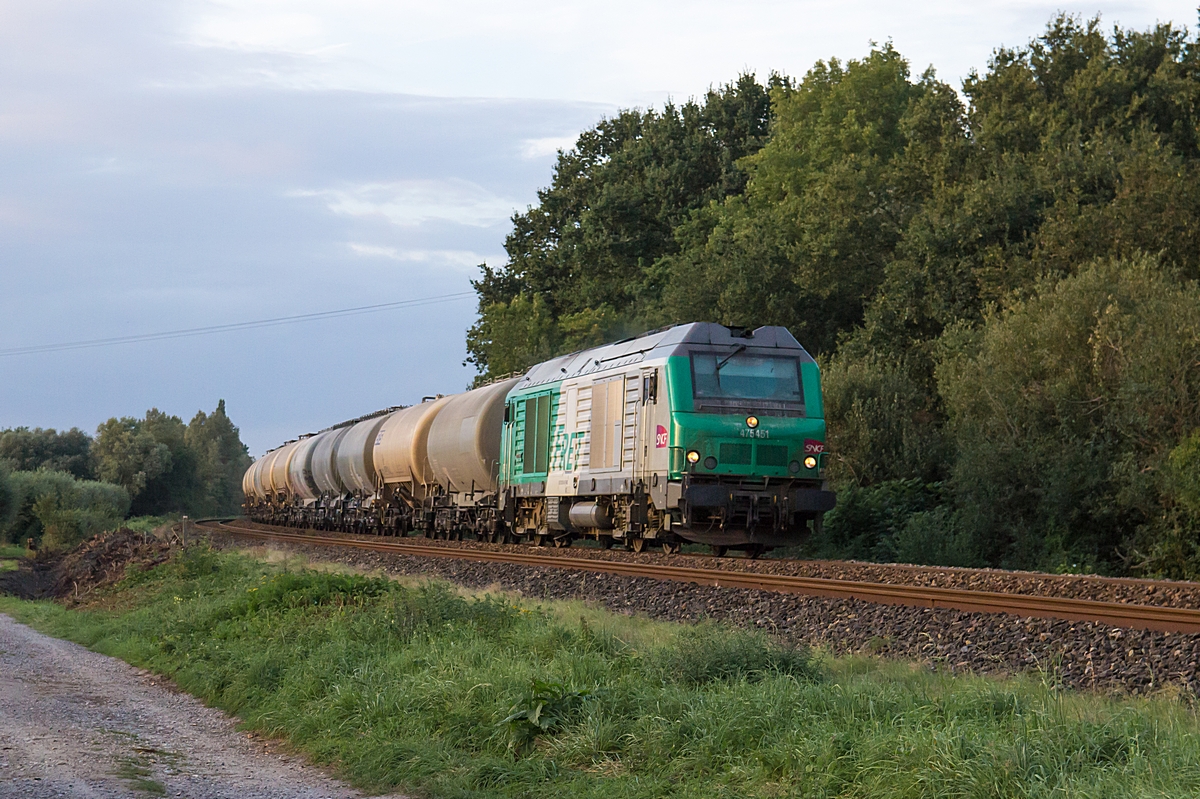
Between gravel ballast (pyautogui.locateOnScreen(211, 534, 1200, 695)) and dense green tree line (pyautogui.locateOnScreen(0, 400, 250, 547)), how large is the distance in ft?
146

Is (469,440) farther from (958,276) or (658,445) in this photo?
(958,276)

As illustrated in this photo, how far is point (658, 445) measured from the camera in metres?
20.5

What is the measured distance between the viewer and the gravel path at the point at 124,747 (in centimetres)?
786

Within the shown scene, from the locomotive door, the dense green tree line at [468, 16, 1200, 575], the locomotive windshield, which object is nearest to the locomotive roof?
the locomotive windshield

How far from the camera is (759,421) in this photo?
20406mm

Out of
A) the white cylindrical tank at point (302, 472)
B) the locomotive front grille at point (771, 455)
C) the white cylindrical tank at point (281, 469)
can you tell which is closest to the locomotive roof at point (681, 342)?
the locomotive front grille at point (771, 455)

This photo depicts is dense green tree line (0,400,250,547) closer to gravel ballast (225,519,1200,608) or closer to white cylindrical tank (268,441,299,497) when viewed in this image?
white cylindrical tank (268,441,299,497)

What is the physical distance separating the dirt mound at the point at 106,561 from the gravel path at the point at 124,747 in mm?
11976

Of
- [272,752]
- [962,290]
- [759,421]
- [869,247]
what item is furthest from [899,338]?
[272,752]

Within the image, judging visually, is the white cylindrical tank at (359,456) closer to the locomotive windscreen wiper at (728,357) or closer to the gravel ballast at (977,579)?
the gravel ballast at (977,579)

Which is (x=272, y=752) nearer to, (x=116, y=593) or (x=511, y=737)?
(x=511, y=737)

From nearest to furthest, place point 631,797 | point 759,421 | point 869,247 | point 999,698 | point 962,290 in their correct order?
point 631,797
point 999,698
point 759,421
point 962,290
point 869,247

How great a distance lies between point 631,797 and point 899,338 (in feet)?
103

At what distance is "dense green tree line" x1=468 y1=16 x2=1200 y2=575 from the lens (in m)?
23.6
